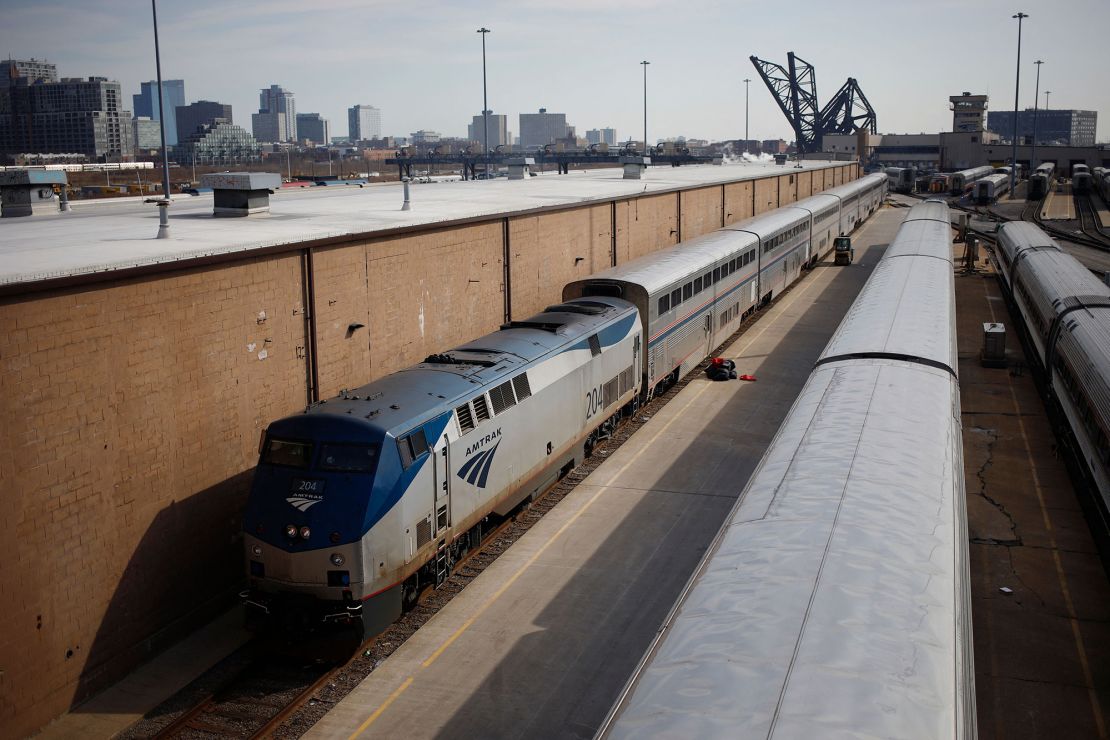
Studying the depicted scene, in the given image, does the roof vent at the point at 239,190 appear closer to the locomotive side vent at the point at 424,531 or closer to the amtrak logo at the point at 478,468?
the amtrak logo at the point at 478,468

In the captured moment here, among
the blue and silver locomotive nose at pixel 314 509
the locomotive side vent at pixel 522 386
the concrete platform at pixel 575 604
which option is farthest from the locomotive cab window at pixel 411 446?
the locomotive side vent at pixel 522 386

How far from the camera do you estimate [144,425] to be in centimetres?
1230

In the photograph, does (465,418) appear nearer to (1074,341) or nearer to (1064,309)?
(1074,341)

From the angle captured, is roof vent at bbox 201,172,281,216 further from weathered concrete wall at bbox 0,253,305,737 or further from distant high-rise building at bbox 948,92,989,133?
distant high-rise building at bbox 948,92,989,133

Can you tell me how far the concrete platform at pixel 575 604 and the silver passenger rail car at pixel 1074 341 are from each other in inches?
245

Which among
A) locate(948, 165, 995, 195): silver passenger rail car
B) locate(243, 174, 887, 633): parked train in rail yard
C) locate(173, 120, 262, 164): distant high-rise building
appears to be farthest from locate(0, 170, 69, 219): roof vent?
locate(173, 120, 262, 164): distant high-rise building

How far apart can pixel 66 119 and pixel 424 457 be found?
17697 cm

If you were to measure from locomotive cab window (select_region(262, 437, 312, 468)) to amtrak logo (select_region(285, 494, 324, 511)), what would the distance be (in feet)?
1.41

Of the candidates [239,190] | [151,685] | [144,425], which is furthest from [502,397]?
[239,190]

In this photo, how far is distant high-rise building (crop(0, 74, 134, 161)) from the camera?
146625mm

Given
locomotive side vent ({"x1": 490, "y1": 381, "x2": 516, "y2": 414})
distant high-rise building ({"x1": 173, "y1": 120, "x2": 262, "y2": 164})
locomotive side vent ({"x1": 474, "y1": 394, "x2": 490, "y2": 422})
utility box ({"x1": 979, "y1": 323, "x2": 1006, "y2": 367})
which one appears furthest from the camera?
distant high-rise building ({"x1": 173, "y1": 120, "x2": 262, "y2": 164})

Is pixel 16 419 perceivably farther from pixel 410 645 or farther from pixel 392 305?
pixel 392 305

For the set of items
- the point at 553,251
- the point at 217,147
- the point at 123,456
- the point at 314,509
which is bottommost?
the point at 314,509

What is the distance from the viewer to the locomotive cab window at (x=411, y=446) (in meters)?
12.0
